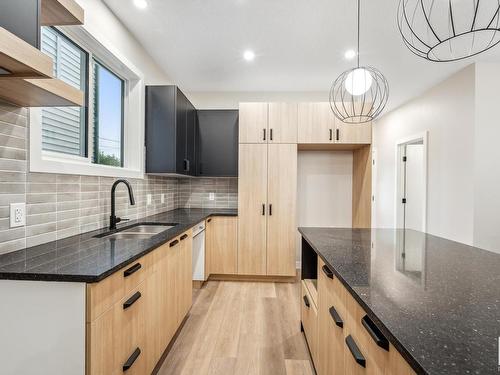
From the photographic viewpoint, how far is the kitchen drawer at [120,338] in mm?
1049

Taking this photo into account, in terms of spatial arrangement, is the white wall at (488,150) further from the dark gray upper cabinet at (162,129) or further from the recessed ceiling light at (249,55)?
the dark gray upper cabinet at (162,129)

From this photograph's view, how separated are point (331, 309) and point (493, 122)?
3284 millimetres

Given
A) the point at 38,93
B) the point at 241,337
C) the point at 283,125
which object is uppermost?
the point at 283,125

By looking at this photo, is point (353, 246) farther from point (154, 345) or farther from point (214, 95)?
point (214, 95)

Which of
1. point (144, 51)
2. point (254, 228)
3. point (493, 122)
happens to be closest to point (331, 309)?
point (254, 228)

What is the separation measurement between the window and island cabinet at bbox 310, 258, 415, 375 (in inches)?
80.3

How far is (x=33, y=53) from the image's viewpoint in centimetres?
92

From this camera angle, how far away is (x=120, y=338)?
4.04ft

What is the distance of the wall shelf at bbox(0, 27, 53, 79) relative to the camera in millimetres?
814

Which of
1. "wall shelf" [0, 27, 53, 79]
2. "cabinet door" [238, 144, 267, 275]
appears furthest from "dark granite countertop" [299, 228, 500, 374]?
"cabinet door" [238, 144, 267, 275]

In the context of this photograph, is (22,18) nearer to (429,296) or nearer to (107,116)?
(107,116)

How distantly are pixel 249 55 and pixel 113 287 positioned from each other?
107 inches

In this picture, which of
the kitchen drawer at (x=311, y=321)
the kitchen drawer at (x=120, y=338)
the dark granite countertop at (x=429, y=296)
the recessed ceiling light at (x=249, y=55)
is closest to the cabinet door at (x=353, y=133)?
the recessed ceiling light at (x=249, y=55)

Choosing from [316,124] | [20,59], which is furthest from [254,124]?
[20,59]
